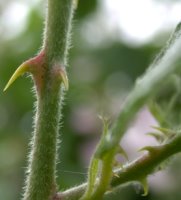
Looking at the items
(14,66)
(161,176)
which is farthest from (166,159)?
(14,66)

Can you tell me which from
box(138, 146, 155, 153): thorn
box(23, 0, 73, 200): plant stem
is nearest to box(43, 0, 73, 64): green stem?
box(23, 0, 73, 200): plant stem

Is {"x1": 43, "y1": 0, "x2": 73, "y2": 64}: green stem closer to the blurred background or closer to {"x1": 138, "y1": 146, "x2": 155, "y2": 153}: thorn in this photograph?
{"x1": 138, "y1": 146, "x2": 155, "y2": 153}: thorn

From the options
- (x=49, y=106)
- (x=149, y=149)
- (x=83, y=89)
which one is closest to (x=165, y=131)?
Answer: (x=149, y=149)

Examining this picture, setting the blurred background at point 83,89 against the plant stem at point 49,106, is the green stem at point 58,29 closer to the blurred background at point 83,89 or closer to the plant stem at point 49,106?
the plant stem at point 49,106

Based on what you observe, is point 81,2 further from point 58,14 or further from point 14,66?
point 58,14

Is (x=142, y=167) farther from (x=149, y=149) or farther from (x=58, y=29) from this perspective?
(x=58, y=29)
